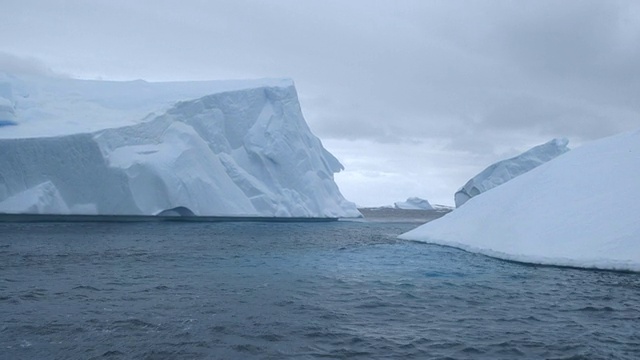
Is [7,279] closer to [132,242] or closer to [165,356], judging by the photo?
[165,356]

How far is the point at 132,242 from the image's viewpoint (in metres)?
18.7

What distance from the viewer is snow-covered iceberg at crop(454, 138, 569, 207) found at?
4025 cm

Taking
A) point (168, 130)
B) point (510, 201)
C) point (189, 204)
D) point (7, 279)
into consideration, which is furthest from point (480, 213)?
point (168, 130)

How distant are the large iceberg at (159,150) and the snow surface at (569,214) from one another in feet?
54.2

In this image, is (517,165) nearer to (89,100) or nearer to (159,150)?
(159,150)

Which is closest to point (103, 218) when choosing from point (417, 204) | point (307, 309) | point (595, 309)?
point (307, 309)

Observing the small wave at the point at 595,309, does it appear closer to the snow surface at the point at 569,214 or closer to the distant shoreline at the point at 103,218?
the snow surface at the point at 569,214

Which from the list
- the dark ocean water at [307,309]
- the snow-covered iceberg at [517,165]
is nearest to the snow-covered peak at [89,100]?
the dark ocean water at [307,309]

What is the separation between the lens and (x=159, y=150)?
3053 cm

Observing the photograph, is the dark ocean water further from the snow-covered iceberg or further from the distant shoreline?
the snow-covered iceberg

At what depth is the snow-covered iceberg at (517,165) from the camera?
40.2m

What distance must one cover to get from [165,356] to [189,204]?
25.5 metres

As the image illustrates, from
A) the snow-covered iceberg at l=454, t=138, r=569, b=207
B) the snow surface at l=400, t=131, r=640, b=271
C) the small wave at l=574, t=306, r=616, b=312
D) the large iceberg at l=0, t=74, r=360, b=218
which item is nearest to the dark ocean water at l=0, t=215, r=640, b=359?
the small wave at l=574, t=306, r=616, b=312

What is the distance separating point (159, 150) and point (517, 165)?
2685cm
